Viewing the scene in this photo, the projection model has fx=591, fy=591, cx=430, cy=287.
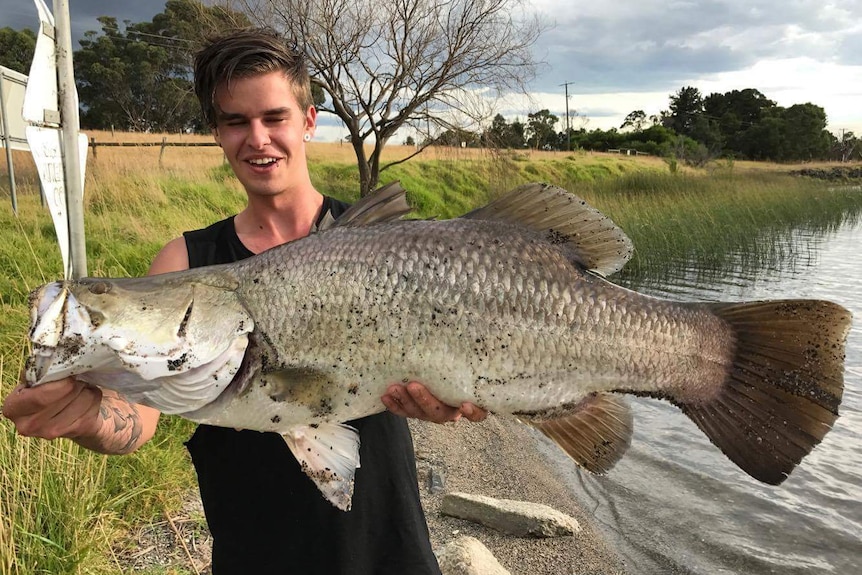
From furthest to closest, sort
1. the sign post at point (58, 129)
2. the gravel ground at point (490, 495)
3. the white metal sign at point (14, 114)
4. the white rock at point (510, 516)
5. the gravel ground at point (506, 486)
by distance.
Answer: the white metal sign at point (14, 114) < the white rock at point (510, 516) < the gravel ground at point (506, 486) < the gravel ground at point (490, 495) < the sign post at point (58, 129)

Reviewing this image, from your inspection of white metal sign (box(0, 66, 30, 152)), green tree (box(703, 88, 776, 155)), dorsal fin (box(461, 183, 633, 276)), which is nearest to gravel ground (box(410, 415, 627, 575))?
dorsal fin (box(461, 183, 633, 276))

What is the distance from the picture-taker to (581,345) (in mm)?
1918

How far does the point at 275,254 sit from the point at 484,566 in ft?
8.90

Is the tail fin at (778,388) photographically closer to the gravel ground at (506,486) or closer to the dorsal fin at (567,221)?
the dorsal fin at (567,221)

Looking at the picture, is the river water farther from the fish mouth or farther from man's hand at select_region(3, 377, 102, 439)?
the fish mouth

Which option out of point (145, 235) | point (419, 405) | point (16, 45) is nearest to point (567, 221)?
point (419, 405)

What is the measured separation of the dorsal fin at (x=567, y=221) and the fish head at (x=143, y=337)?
0.93 m

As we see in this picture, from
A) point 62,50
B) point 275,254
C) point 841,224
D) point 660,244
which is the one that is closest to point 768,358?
point 275,254

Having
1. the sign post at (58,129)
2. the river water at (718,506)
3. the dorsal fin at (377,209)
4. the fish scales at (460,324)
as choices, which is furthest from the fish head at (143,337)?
the river water at (718,506)

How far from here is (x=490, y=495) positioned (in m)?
5.59

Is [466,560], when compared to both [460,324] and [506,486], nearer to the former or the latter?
[506,486]

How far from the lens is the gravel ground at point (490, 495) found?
360 cm

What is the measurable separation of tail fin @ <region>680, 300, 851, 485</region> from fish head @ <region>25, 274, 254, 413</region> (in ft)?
4.99

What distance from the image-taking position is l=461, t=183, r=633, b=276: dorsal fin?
203 cm
